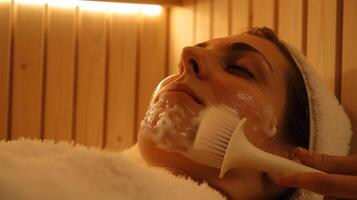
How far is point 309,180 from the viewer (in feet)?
1.82

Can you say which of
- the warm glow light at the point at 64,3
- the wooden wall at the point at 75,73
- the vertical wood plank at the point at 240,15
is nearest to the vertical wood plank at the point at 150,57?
the wooden wall at the point at 75,73

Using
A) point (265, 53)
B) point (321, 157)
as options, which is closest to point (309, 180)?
point (321, 157)

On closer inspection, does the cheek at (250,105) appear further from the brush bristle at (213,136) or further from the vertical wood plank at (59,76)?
the vertical wood plank at (59,76)

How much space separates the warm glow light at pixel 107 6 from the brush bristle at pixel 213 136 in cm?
89

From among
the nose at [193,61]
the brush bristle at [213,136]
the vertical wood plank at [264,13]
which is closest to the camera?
the brush bristle at [213,136]

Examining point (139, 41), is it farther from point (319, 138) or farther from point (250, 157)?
point (250, 157)

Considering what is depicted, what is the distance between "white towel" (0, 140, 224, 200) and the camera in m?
0.39

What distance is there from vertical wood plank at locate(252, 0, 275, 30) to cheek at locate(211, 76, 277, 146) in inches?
13.8

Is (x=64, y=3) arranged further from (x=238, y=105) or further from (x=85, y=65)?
(x=238, y=105)

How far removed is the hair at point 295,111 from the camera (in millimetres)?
842

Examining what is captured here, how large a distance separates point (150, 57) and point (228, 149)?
911 millimetres

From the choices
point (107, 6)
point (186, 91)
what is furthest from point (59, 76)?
point (186, 91)

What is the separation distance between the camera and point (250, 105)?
2.48ft

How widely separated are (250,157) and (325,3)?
17.1 inches
